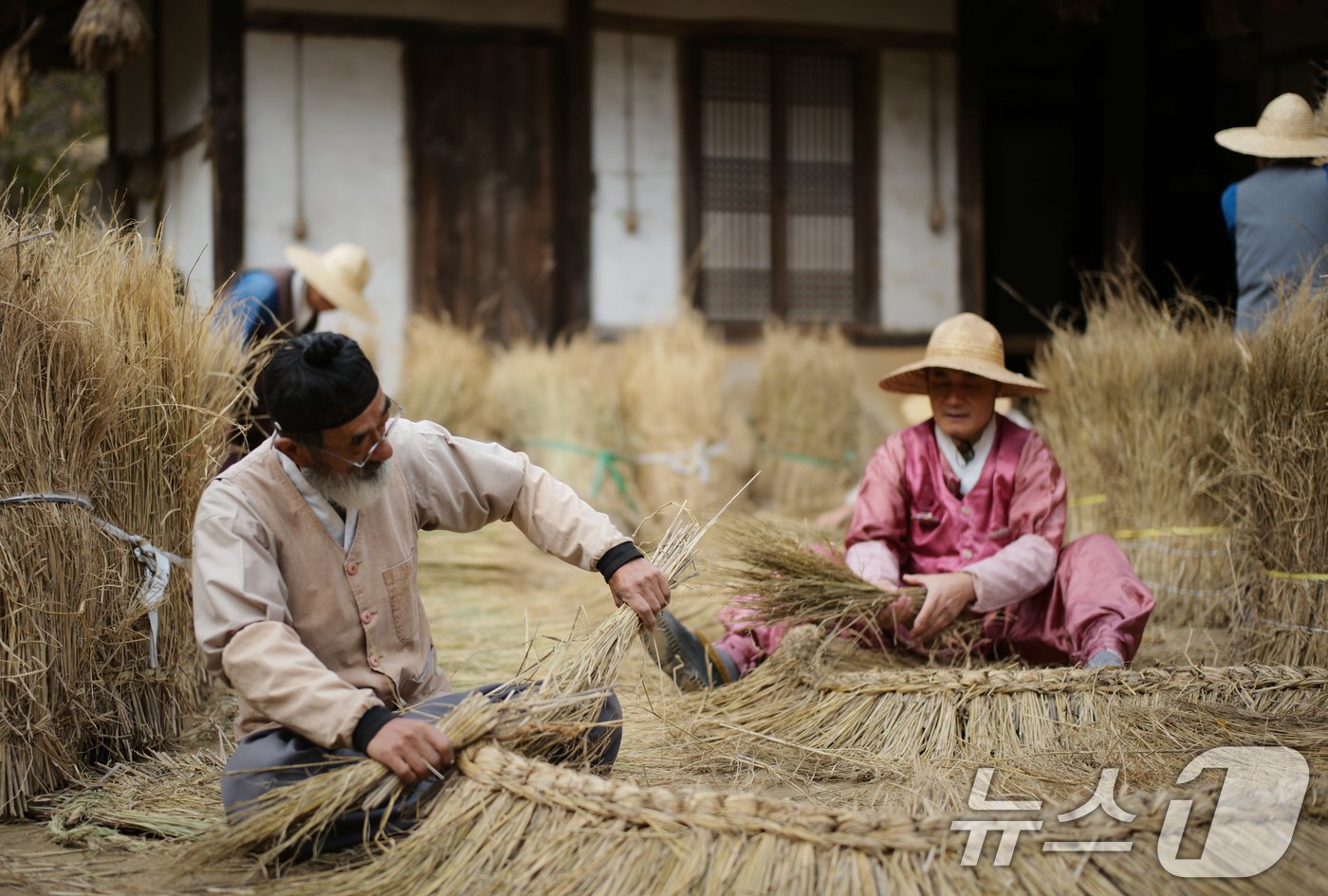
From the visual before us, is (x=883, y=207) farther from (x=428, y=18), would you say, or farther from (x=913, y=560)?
(x=913, y=560)

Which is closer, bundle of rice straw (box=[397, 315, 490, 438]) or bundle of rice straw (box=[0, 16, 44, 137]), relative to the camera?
bundle of rice straw (box=[397, 315, 490, 438])

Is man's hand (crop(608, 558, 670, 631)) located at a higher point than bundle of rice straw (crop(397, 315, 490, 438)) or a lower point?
lower

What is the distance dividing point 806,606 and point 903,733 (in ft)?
1.67

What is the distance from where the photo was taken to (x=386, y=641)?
2553mm

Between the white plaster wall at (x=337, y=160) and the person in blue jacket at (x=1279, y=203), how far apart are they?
4.44 meters

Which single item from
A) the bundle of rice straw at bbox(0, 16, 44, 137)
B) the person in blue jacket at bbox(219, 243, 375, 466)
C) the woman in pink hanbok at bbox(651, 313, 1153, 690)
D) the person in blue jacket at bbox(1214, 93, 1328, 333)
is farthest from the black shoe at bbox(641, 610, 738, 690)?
the bundle of rice straw at bbox(0, 16, 44, 137)

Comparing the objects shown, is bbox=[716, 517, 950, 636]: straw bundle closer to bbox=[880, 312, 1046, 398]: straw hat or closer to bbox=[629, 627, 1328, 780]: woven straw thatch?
bbox=[629, 627, 1328, 780]: woven straw thatch

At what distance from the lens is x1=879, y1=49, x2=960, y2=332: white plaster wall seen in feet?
26.4

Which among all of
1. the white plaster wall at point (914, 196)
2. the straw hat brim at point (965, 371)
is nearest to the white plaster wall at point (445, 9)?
the white plaster wall at point (914, 196)

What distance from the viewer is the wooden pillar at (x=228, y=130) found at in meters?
7.00

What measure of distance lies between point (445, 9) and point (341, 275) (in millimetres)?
2568

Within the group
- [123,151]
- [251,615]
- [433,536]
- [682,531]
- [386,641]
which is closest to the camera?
[251,615]

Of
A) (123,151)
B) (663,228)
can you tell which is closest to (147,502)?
(663,228)

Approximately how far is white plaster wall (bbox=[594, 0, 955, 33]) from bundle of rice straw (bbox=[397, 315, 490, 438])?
2.28 m
